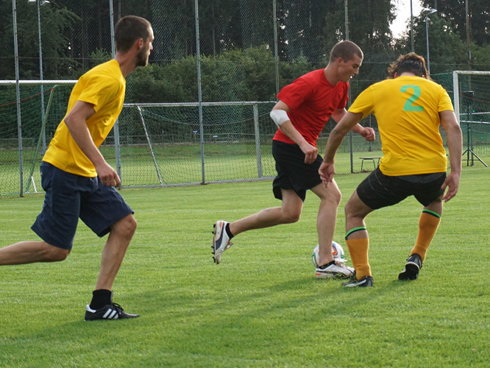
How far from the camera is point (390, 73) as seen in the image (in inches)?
293

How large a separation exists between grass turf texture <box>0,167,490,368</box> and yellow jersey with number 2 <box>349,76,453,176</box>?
935 millimetres

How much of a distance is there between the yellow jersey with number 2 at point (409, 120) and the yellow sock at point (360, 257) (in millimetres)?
631

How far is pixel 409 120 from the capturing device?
693 centimetres

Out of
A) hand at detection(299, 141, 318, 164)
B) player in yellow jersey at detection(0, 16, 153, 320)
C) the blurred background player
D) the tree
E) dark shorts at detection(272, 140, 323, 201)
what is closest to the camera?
player in yellow jersey at detection(0, 16, 153, 320)

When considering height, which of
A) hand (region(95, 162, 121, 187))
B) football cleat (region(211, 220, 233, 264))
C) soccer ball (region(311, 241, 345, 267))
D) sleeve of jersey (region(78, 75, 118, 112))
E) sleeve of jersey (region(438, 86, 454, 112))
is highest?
sleeve of jersey (region(78, 75, 118, 112))

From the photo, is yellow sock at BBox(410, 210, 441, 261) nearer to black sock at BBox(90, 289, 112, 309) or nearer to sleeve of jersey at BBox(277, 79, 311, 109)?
sleeve of jersey at BBox(277, 79, 311, 109)

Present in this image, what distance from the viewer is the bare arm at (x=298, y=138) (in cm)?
734

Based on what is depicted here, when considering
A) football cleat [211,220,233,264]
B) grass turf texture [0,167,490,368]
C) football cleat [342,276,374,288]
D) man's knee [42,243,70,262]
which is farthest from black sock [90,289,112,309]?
football cleat [211,220,233,264]

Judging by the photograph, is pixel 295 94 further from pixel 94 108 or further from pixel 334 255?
pixel 94 108

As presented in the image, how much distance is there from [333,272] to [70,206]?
2583mm

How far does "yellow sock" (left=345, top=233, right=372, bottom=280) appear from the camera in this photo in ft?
23.5

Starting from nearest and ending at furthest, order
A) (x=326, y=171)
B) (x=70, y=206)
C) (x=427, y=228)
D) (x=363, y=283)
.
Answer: (x=70, y=206) < (x=363, y=283) < (x=326, y=171) < (x=427, y=228)

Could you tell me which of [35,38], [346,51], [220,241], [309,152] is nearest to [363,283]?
[309,152]

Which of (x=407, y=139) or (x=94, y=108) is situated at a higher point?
(x=94, y=108)
